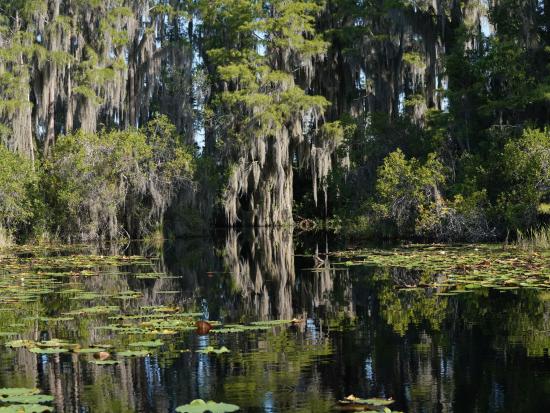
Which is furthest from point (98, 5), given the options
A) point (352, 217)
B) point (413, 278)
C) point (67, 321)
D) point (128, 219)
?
point (67, 321)

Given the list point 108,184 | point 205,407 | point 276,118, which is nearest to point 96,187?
point 108,184

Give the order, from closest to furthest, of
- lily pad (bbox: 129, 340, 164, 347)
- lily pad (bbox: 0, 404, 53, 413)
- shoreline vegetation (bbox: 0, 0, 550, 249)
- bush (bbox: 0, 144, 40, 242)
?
1. lily pad (bbox: 0, 404, 53, 413)
2. lily pad (bbox: 129, 340, 164, 347)
3. shoreline vegetation (bbox: 0, 0, 550, 249)
4. bush (bbox: 0, 144, 40, 242)

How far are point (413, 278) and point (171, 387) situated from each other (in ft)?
24.0

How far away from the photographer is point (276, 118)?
3158cm

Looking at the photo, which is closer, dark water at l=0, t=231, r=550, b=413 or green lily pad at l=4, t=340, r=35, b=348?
dark water at l=0, t=231, r=550, b=413

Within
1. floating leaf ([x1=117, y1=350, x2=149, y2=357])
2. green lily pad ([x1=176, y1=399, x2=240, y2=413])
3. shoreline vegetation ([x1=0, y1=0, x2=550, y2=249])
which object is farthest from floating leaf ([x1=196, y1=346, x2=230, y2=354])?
shoreline vegetation ([x1=0, y1=0, x2=550, y2=249])

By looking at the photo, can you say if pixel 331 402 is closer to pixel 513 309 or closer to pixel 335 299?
pixel 513 309

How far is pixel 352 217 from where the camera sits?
2577cm

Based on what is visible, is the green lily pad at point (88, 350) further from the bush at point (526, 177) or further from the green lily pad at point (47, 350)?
the bush at point (526, 177)

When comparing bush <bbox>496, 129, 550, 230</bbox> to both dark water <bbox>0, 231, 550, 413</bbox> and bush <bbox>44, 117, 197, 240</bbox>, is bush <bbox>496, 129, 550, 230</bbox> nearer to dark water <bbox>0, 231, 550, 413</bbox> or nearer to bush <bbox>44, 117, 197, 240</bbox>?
dark water <bbox>0, 231, 550, 413</bbox>

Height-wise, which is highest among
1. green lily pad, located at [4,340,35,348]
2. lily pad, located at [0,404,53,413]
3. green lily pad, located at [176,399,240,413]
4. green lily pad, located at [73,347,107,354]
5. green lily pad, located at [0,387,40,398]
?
green lily pad, located at [4,340,35,348]

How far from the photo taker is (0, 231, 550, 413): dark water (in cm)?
562

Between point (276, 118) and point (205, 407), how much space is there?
26832 mm

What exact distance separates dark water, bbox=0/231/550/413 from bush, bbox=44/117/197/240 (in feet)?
48.5
